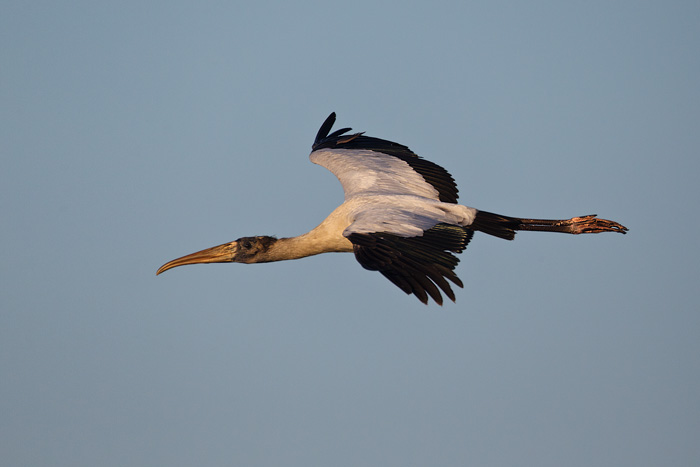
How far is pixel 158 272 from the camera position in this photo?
614 inches

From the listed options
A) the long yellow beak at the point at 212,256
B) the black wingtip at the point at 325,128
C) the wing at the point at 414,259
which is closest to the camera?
the wing at the point at 414,259

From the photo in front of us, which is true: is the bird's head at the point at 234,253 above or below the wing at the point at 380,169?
below

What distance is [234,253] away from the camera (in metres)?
15.8

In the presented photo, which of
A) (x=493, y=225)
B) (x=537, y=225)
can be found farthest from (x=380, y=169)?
(x=537, y=225)

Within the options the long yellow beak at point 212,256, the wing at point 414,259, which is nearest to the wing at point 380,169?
the long yellow beak at point 212,256

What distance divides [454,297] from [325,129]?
333 inches

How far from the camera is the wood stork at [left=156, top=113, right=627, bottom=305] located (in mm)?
11852

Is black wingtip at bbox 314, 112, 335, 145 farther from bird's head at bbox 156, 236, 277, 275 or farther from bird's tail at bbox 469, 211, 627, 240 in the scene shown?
bird's tail at bbox 469, 211, 627, 240

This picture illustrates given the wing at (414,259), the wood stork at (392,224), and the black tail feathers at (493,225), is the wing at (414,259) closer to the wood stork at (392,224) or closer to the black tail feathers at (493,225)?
the wood stork at (392,224)

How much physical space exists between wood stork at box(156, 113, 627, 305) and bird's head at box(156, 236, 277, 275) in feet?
0.05

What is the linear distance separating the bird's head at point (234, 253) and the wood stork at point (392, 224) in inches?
0.6

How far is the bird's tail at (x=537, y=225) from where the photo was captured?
1500 centimetres

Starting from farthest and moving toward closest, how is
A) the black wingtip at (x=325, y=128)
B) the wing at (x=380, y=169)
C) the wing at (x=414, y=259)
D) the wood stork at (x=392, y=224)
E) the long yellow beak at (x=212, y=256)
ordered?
the black wingtip at (x=325, y=128)
the wing at (x=380, y=169)
the long yellow beak at (x=212, y=256)
the wood stork at (x=392, y=224)
the wing at (x=414, y=259)

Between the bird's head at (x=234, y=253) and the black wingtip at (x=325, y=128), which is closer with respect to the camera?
the bird's head at (x=234, y=253)
